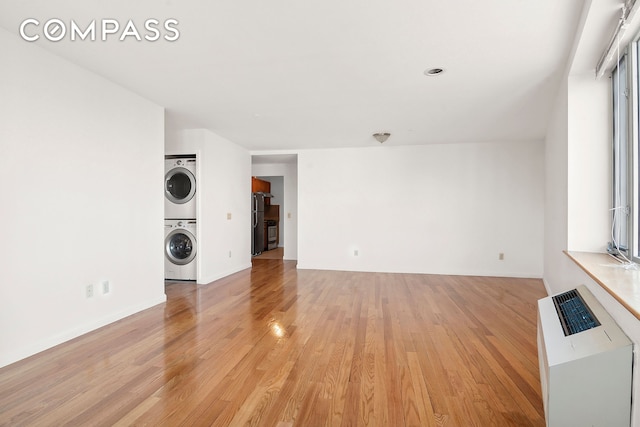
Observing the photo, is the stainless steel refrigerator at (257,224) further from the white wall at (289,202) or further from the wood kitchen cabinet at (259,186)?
the white wall at (289,202)

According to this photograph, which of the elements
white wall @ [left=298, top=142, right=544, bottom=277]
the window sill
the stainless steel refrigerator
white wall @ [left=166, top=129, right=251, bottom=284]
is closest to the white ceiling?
white wall @ [left=166, top=129, right=251, bottom=284]

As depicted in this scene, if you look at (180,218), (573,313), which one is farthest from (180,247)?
(573,313)

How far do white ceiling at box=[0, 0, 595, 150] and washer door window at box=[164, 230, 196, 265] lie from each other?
5.91 feet

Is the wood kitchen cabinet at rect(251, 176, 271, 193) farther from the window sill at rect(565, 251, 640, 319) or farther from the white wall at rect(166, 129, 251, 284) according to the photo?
the window sill at rect(565, 251, 640, 319)

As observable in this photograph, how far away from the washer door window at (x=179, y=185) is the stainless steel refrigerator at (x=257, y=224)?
2431 millimetres

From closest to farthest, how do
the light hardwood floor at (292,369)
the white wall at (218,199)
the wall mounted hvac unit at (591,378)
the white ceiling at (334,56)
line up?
the wall mounted hvac unit at (591,378) < the light hardwood floor at (292,369) < the white ceiling at (334,56) < the white wall at (218,199)

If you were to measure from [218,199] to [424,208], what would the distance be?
3651 mm

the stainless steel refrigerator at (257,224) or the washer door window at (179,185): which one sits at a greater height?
the washer door window at (179,185)

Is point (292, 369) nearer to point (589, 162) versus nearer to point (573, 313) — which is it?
point (573, 313)

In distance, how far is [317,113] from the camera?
382cm

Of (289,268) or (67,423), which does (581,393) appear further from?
(289,268)

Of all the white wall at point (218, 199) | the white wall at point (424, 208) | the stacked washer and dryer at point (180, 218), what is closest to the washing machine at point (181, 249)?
the stacked washer and dryer at point (180, 218)

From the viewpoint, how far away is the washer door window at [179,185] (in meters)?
4.80

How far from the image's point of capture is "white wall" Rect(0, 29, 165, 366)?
215cm
